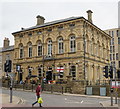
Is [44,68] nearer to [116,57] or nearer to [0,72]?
[0,72]

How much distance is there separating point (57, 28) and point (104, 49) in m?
11.5

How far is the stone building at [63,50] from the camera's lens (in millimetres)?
34562

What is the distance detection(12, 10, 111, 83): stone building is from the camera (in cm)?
3456

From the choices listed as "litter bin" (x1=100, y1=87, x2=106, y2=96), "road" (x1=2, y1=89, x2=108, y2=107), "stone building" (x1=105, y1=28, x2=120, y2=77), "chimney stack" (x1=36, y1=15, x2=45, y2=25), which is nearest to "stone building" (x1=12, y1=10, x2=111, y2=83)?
"litter bin" (x1=100, y1=87, x2=106, y2=96)

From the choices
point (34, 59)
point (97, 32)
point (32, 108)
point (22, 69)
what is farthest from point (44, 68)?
point (32, 108)

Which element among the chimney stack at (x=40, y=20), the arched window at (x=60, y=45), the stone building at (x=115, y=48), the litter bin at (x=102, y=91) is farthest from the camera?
the stone building at (x=115, y=48)

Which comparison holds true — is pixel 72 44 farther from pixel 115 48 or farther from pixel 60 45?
pixel 115 48

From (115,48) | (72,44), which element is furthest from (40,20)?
(115,48)

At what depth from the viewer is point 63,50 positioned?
3634 cm

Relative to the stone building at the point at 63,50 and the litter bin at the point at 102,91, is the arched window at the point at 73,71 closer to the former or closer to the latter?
the stone building at the point at 63,50

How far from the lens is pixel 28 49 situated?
4125cm

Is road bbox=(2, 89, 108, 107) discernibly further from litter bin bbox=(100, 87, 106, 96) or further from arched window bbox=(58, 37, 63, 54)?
arched window bbox=(58, 37, 63, 54)

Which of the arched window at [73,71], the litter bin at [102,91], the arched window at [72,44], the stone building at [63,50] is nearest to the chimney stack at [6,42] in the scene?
the stone building at [63,50]

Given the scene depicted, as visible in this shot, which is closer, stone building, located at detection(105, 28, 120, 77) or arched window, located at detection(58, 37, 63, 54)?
arched window, located at detection(58, 37, 63, 54)
